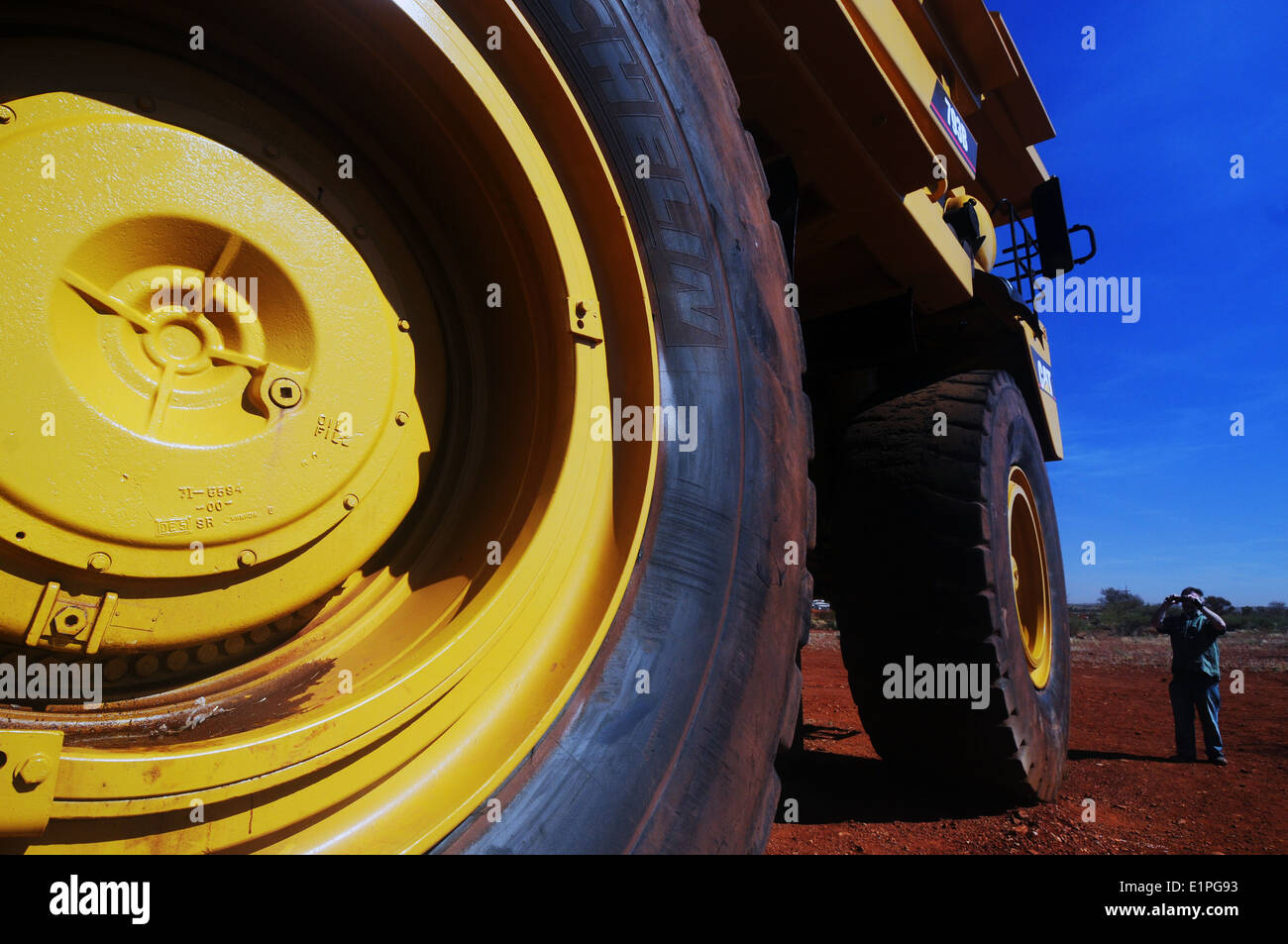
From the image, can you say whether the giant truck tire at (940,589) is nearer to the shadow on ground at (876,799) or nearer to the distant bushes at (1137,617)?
the shadow on ground at (876,799)

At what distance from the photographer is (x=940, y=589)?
97.2 inches

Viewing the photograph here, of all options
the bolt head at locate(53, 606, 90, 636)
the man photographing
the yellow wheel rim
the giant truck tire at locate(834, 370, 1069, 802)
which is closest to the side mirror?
the giant truck tire at locate(834, 370, 1069, 802)

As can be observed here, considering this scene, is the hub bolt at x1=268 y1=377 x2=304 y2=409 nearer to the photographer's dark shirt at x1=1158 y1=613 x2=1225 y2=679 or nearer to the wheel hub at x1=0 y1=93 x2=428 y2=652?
the wheel hub at x1=0 y1=93 x2=428 y2=652

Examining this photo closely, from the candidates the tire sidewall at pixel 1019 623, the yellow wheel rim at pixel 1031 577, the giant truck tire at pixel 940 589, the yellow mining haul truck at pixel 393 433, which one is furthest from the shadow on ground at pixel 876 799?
the yellow mining haul truck at pixel 393 433

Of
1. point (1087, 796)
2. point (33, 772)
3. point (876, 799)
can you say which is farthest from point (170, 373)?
point (1087, 796)

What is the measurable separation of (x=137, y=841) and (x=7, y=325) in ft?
1.71

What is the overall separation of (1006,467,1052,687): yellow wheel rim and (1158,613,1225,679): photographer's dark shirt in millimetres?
3706

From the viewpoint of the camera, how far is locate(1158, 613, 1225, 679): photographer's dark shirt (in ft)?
19.7

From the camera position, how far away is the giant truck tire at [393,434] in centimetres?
78

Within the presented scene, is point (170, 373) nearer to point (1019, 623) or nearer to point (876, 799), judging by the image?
point (1019, 623)

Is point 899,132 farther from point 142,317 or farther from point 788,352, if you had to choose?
point 142,317

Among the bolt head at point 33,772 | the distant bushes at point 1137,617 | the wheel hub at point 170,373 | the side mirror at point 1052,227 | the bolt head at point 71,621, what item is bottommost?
the distant bushes at point 1137,617

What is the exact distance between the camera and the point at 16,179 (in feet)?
2.52

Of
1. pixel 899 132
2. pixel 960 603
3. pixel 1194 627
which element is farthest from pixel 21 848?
pixel 1194 627
